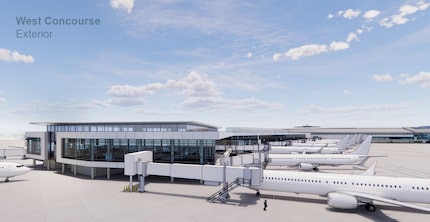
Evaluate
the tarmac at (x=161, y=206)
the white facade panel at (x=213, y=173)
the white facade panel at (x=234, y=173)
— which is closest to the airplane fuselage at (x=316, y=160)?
the tarmac at (x=161, y=206)

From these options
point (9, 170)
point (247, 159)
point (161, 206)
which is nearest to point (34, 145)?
point (9, 170)

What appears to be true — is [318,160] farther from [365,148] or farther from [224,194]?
[224,194]

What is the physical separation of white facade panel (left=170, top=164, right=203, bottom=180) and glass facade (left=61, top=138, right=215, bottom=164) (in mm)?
8480

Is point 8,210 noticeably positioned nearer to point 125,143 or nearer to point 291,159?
point 125,143

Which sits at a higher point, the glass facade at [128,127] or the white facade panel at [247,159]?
the glass facade at [128,127]

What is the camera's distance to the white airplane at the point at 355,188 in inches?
1168

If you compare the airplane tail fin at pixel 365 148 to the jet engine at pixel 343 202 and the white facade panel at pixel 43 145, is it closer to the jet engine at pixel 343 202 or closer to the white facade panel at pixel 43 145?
the jet engine at pixel 343 202

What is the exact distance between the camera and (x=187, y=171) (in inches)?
1497

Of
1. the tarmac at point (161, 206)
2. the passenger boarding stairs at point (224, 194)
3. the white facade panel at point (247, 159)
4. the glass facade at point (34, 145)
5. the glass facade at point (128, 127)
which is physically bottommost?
the tarmac at point (161, 206)

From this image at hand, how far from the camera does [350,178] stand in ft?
106

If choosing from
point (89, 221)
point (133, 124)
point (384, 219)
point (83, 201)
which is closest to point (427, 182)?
point (384, 219)

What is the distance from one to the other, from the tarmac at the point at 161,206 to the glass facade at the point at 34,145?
17.5 metres

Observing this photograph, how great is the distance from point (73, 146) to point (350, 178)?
Result: 152 ft

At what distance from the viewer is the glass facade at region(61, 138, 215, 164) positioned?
46875mm
